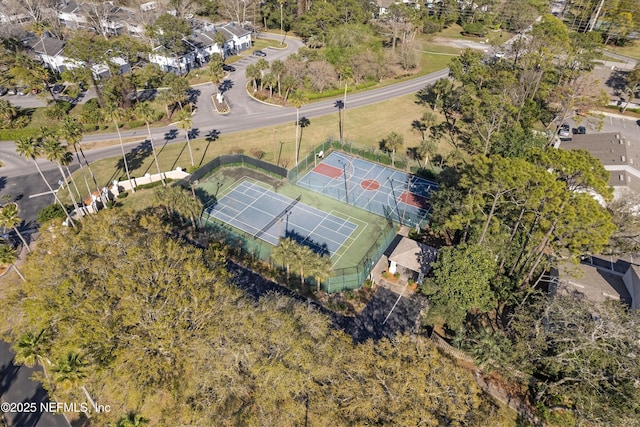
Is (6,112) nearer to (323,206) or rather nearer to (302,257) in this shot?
(323,206)

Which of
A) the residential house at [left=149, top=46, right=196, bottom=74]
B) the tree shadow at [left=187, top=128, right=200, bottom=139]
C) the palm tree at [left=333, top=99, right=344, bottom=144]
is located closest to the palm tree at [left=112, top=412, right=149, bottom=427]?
the tree shadow at [left=187, top=128, right=200, bottom=139]

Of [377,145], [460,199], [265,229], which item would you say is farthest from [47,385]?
[377,145]

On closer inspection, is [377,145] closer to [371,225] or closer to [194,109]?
[371,225]

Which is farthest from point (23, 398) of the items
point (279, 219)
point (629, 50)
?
point (629, 50)

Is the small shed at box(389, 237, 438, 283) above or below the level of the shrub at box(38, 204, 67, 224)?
above

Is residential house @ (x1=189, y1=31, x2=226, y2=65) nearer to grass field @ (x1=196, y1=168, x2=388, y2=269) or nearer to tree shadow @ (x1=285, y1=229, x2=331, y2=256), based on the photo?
grass field @ (x1=196, y1=168, x2=388, y2=269)

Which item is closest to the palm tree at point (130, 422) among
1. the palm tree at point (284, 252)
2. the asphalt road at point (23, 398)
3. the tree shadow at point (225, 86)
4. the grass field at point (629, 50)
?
the asphalt road at point (23, 398)

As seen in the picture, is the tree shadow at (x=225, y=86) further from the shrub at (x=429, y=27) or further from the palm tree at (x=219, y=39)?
the shrub at (x=429, y=27)
